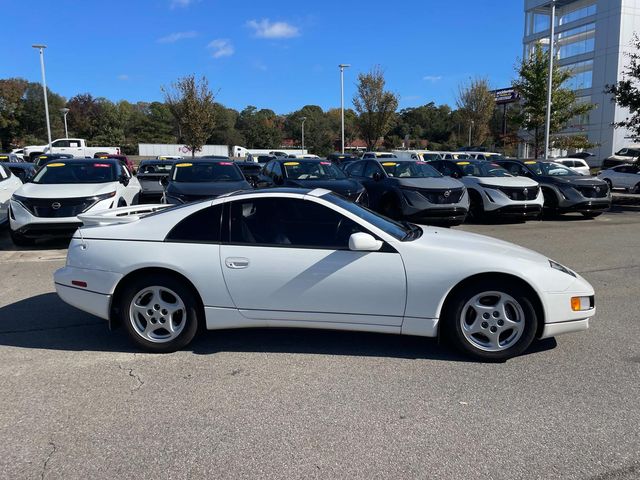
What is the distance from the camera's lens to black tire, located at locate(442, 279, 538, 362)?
13.5 ft

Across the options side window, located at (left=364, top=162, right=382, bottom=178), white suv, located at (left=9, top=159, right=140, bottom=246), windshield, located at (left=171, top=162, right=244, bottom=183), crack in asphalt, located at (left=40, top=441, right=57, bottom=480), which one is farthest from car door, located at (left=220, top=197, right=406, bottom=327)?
side window, located at (left=364, top=162, right=382, bottom=178)

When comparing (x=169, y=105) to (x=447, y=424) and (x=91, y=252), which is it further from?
(x=447, y=424)

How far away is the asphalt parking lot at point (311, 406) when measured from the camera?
2852 mm

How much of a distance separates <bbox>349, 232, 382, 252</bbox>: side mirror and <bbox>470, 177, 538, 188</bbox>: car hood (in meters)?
9.61

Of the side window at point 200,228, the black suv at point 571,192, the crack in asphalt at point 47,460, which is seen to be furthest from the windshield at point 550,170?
the crack in asphalt at point 47,460

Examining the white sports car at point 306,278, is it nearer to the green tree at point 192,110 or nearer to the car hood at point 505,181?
the car hood at point 505,181

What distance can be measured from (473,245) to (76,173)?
8.62m

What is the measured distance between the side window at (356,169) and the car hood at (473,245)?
9.06m

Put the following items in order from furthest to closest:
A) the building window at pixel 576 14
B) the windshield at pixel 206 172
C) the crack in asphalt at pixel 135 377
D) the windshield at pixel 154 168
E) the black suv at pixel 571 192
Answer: the building window at pixel 576 14 < the windshield at pixel 154 168 < the black suv at pixel 571 192 < the windshield at pixel 206 172 < the crack in asphalt at pixel 135 377

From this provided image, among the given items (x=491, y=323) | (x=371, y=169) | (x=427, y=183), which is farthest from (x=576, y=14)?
(x=491, y=323)

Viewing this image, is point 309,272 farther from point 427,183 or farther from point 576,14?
point 576,14

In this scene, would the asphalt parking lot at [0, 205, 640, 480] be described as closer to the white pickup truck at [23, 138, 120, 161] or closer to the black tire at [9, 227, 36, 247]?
the black tire at [9, 227, 36, 247]

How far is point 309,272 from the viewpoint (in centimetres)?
418

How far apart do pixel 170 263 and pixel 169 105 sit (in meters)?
31.9
